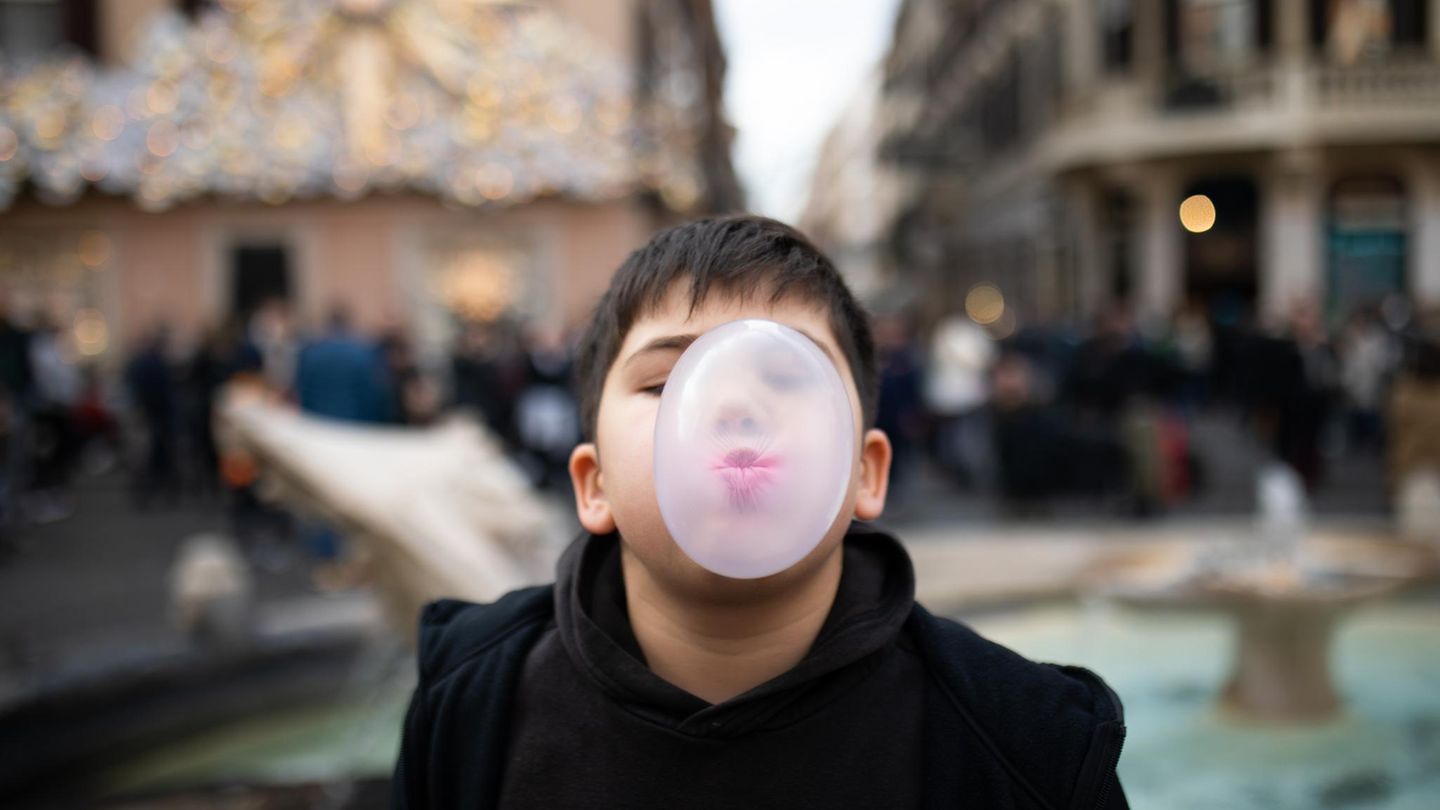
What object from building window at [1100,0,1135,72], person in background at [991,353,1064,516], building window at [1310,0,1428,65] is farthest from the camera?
building window at [1100,0,1135,72]

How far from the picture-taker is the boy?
125 centimetres

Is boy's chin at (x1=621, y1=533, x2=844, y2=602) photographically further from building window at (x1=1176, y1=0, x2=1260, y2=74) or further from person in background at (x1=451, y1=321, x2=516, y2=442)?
building window at (x1=1176, y1=0, x2=1260, y2=74)

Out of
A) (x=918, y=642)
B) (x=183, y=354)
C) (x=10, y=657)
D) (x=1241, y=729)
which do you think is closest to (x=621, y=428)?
(x=918, y=642)

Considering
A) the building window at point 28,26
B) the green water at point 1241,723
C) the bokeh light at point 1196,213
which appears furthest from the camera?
the bokeh light at point 1196,213

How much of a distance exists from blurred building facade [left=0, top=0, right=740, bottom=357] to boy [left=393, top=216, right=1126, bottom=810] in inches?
579

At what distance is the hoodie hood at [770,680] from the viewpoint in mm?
1250

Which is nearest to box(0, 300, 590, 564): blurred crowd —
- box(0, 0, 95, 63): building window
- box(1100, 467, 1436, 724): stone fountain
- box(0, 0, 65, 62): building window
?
box(0, 0, 95, 63): building window

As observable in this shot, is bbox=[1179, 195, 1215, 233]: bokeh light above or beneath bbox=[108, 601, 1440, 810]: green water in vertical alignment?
above

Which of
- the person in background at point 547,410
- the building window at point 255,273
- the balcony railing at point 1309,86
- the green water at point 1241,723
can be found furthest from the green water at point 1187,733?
the balcony railing at point 1309,86

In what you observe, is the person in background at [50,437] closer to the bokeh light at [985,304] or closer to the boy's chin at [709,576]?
the boy's chin at [709,576]

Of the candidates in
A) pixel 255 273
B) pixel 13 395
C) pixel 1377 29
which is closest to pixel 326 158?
pixel 255 273

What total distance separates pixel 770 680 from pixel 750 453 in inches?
12.1

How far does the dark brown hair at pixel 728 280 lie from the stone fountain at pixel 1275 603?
3392 millimetres

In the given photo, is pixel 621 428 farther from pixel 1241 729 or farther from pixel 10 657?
pixel 10 657
